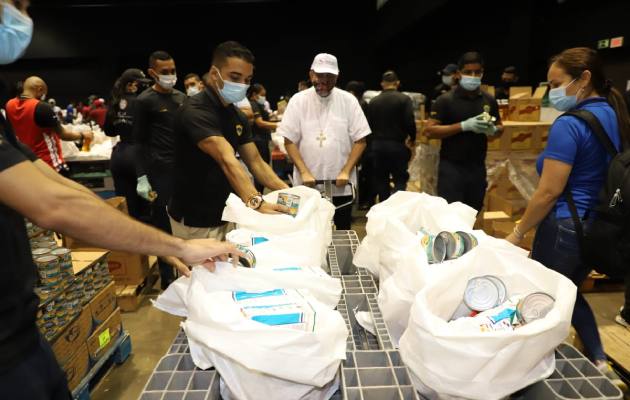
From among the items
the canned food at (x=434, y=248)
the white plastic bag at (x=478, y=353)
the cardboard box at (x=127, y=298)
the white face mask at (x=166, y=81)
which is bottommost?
the cardboard box at (x=127, y=298)

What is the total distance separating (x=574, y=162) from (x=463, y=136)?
1278 millimetres

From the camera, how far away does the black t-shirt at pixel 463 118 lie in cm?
290

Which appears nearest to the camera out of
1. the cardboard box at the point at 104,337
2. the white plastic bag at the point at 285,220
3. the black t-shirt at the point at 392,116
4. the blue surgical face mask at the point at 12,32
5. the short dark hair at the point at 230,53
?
the blue surgical face mask at the point at 12,32

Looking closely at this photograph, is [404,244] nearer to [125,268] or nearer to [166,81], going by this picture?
[166,81]

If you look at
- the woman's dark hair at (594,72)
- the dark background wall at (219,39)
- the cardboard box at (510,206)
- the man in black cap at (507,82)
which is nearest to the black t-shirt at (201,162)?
the woman's dark hair at (594,72)

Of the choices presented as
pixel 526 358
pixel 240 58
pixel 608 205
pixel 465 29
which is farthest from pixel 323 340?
pixel 465 29

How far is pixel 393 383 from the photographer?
90cm

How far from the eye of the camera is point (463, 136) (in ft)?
9.45

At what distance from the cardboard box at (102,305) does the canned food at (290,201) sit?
1.25 metres

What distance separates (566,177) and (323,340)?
4.31 ft

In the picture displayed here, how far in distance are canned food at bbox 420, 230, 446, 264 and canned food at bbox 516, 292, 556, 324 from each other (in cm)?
24

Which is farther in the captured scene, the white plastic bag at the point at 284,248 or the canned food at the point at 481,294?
A: the white plastic bag at the point at 284,248

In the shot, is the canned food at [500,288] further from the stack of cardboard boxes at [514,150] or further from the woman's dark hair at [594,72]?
the stack of cardboard boxes at [514,150]

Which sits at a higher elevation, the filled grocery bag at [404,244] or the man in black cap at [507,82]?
the man in black cap at [507,82]
